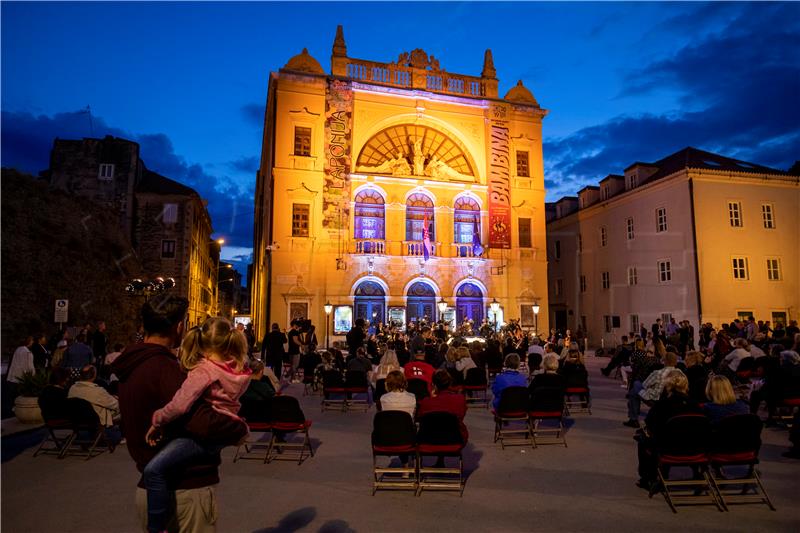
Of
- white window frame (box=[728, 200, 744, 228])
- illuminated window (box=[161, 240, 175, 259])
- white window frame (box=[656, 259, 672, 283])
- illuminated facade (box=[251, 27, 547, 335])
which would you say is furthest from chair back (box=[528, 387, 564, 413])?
illuminated window (box=[161, 240, 175, 259])

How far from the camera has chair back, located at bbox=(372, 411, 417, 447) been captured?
581 cm

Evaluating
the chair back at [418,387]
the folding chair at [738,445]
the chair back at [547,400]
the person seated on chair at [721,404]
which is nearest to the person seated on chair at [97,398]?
the chair back at [418,387]

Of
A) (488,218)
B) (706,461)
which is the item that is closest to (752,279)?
(488,218)

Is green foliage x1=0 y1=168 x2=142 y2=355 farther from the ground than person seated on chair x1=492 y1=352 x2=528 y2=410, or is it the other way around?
green foliage x1=0 y1=168 x2=142 y2=355

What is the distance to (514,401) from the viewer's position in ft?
25.3

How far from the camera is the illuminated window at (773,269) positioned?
2680cm

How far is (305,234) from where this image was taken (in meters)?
27.2

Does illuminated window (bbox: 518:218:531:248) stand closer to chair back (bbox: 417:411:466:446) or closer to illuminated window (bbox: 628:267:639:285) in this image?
illuminated window (bbox: 628:267:639:285)

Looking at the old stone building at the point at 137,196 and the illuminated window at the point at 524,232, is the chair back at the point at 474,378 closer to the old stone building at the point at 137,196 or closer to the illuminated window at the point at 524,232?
the illuminated window at the point at 524,232

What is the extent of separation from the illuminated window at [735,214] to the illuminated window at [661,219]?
3.03m

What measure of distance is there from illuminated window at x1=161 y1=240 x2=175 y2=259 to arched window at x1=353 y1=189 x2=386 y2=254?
1574cm

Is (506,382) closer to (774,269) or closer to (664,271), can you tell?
(664,271)

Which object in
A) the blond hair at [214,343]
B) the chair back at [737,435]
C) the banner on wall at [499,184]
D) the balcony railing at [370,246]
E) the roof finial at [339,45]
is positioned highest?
the roof finial at [339,45]

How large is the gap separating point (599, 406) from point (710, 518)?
6.66m
